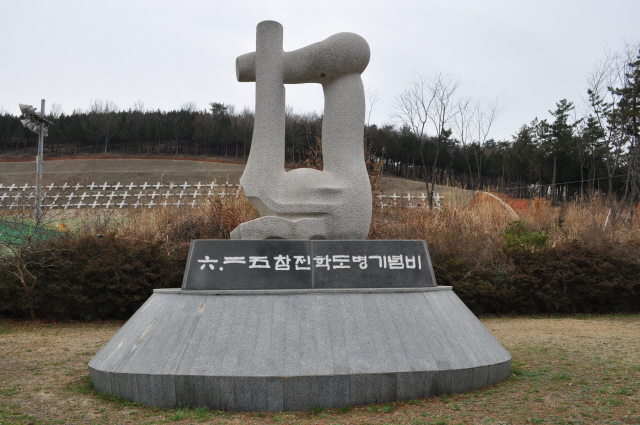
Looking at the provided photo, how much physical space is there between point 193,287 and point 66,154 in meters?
36.7

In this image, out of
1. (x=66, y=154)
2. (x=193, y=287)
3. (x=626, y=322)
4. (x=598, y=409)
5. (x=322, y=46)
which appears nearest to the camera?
(x=598, y=409)

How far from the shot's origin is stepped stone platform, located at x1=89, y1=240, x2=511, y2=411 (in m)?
3.76

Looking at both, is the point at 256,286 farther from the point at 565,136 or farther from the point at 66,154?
the point at 66,154

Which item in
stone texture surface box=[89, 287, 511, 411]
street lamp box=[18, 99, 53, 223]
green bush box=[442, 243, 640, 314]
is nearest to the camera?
stone texture surface box=[89, 287, 511, 411]

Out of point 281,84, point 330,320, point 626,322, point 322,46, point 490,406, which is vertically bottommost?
point 626,322

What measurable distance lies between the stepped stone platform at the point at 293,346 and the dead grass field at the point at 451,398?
12cm

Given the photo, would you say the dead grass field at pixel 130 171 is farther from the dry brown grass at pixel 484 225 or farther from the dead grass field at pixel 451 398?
the dead grass field at pixel 451 398

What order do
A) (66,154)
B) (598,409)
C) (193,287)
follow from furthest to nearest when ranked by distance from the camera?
(66,154) < (193,287) < (598,409)

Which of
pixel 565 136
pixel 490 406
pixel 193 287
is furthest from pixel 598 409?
pixel 565 136

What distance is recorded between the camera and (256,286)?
4.57 metres

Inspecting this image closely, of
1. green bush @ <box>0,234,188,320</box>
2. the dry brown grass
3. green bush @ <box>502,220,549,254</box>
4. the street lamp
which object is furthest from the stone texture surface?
the street lamp

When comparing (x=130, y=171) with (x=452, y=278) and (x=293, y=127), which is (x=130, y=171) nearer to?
(x=293, y=127)

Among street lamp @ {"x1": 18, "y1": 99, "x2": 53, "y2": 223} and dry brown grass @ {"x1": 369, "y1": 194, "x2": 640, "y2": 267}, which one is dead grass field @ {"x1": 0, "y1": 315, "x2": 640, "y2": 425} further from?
street lamp @ {"x1": 18, "y1": 99, "x2": 53, "y2": 223}

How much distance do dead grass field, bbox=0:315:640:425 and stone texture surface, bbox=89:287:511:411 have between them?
0.11 meters
